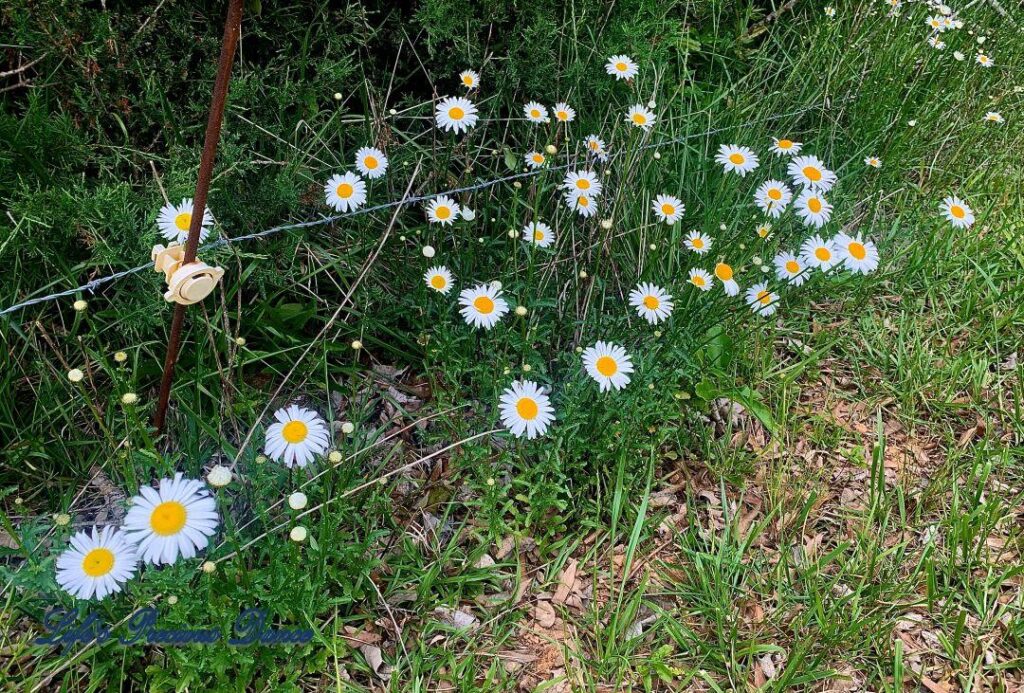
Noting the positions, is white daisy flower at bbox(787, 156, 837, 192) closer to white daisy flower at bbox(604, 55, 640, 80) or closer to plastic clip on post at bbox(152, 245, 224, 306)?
white daisy flower at bbox(604, 55, 640, 80)

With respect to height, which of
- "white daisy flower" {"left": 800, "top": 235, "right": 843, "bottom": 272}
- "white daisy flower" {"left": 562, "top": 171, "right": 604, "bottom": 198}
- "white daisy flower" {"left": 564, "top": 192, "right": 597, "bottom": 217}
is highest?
"white daisy flower" {"left": 562, "top": 171, "right": 604, "bottom": 198}

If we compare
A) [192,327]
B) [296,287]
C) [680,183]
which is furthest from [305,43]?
[680,183]

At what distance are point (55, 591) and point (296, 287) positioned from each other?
105 centimetres

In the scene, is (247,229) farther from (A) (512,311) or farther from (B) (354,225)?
(A) (512,311)

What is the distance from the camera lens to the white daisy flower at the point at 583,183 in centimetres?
222

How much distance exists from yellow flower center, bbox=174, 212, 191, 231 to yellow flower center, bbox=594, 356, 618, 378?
1026mm

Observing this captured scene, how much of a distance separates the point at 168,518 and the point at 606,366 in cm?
102

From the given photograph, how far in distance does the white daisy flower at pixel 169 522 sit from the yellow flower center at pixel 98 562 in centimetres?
5

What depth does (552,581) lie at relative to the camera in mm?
1840

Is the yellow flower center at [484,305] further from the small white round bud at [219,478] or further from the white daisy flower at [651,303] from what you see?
the small white round bud at [219,478]

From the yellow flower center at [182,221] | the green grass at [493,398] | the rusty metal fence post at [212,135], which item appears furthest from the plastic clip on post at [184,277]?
the yellow flower center at [182,221]

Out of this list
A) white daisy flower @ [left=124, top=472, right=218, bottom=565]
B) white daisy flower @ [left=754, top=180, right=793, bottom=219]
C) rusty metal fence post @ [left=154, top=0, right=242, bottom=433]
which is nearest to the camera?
rusty metal fence post @ [left=154, top=0, right=242, bottom=433]

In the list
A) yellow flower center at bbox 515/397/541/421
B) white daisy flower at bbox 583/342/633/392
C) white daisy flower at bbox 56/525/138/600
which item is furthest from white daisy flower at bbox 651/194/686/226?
white daisy flower at bbox 56/525/138/600

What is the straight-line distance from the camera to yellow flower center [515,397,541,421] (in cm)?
173
